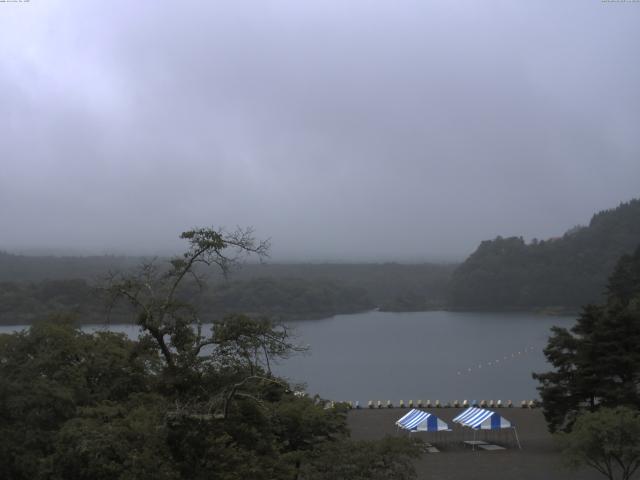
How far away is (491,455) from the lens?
543 inches

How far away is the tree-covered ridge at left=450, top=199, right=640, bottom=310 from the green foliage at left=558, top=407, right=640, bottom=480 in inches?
1790

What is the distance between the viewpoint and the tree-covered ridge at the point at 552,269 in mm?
54844

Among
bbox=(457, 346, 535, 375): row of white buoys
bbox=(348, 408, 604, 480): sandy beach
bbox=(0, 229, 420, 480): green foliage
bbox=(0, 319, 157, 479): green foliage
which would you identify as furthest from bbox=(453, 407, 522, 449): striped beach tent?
bbox=(457, 346, 535, 375): row of white buoys

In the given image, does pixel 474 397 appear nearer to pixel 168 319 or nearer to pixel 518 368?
pixel 518 368

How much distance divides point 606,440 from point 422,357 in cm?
2780

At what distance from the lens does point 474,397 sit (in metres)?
26.1

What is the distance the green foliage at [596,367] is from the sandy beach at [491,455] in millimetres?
884

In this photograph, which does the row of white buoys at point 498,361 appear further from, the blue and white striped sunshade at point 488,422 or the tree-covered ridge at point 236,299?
the blue and white striped sunshade at point 488,422

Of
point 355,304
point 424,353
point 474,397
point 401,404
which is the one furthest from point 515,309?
point 401,404

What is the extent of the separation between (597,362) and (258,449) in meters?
9.47

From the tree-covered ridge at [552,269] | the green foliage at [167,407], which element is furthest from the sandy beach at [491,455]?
the tree-covered ridge at [552,269]

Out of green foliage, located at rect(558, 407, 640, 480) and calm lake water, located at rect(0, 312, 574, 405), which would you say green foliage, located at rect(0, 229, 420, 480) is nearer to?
green foliage, located at rect(558, 407, 640, 480)

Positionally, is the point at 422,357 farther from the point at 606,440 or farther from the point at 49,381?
→ the point at 49,381

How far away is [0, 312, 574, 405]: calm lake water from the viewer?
27828 millimetres
